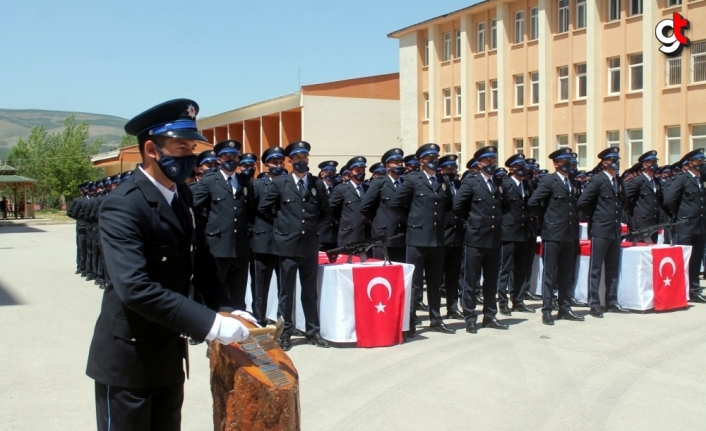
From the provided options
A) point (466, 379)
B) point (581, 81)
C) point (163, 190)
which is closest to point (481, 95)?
point (581, 81)

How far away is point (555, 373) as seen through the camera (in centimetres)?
721

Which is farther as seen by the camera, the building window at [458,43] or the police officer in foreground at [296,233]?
the building window at [458,43]

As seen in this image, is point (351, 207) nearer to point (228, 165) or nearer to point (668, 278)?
point (228, 165)

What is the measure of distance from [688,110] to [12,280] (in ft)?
78.2

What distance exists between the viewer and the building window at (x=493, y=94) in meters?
38.6

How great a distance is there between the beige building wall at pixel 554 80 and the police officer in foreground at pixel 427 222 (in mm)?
22364

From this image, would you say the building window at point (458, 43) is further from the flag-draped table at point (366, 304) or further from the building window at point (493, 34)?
Result: the flag-draped table at point (366, 304)

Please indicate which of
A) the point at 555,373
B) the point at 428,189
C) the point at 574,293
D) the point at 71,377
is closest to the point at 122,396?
the point at 71,377

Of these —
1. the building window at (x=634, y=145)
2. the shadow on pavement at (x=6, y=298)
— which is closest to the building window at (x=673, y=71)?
the building window at (x=634, y=145)

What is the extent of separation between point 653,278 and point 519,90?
1087 inches

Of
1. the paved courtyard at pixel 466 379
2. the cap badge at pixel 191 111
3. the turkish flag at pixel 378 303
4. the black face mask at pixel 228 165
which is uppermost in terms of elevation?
the black face mask at pixel 228 165

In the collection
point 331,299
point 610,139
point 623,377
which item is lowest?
point 623,377

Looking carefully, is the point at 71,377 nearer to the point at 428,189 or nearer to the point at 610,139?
the point at 428,189

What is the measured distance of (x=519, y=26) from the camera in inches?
1444
